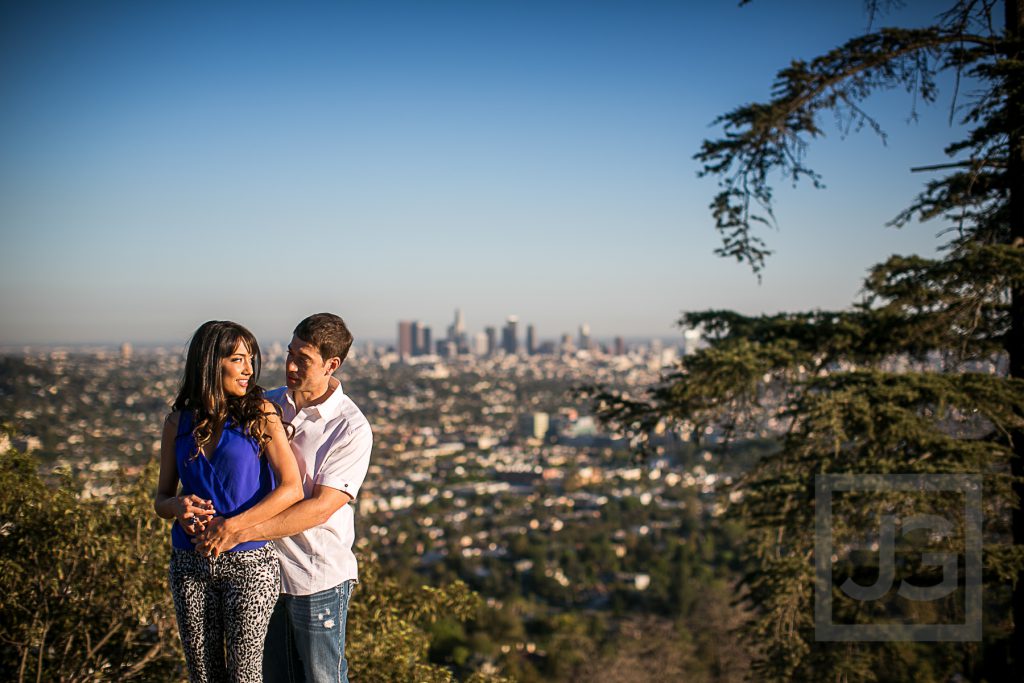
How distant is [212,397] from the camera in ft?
6.26

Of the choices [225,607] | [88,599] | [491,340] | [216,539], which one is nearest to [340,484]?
[216,539]

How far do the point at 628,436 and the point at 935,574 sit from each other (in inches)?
80.0

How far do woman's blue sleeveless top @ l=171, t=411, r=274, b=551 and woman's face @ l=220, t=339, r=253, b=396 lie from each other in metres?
0.10

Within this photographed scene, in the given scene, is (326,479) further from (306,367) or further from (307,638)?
(307,638)

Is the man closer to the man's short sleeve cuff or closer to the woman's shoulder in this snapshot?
the man's short sleeve cuff

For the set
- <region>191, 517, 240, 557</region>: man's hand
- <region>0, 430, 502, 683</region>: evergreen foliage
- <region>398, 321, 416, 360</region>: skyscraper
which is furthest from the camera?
<region>398, 321, 416, 360</region>: skyscraper

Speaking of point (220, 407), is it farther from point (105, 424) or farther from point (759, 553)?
point (105, 424)

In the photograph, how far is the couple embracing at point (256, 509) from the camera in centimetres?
190

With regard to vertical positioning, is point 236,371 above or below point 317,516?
above

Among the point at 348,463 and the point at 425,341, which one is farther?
the point at 425,341

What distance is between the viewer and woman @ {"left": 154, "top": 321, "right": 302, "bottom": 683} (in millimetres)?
1901

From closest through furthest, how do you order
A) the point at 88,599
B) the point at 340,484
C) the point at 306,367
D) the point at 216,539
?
1. the point at 216,539
2. the point at 340,484
3. the point at 306,367
4. the point at 88,599

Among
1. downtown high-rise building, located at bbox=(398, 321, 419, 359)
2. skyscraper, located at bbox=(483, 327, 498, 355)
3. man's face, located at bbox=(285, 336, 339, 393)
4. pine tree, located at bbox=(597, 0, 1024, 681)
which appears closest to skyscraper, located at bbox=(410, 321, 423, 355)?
downtown high-rise building, located at bbox=(398, 321, 419, 359)

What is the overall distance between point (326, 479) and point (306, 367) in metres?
0.34
